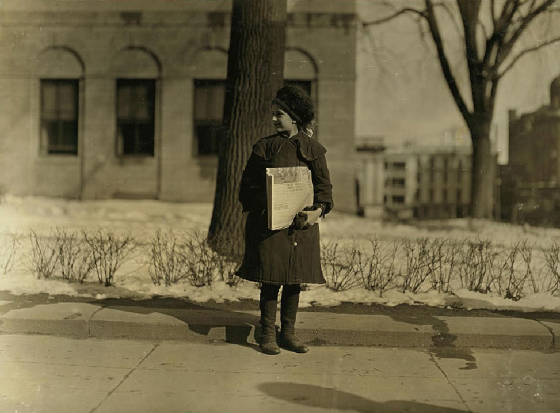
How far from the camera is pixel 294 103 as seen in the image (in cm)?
491

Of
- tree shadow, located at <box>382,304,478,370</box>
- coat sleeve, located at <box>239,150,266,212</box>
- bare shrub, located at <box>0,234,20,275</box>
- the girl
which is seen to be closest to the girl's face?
the girl

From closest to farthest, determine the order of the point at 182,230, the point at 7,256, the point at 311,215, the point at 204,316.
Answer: the point at 311,215, the point at 204,316, the point at 7,256, the point at 182,230

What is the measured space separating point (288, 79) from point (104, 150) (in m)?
5.25

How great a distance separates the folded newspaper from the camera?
4.66 m

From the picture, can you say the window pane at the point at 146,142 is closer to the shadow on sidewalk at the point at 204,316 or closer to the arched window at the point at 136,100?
the arched window at the point at 136,100

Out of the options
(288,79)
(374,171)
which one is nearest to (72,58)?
(288,79)

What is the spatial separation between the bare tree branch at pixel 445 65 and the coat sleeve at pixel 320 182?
35.3ft

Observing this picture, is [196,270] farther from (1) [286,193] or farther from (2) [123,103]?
(2) [123,103]

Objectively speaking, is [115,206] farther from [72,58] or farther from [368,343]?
[368,343]

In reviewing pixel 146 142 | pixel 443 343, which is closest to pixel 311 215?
pixel 443 343

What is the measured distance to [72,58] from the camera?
17.2m

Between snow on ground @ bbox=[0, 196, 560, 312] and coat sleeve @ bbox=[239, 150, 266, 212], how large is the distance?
170 cm

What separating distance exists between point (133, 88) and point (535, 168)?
15317 millimetres

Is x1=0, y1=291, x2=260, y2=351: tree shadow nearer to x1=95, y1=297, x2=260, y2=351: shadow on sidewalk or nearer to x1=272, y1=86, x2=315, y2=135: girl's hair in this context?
x1=95, y1=297, x2=260, y2=351: shadow on sidewalk
